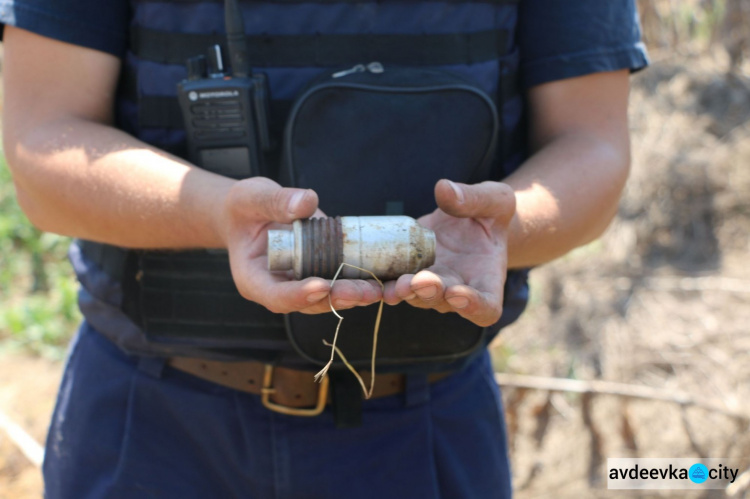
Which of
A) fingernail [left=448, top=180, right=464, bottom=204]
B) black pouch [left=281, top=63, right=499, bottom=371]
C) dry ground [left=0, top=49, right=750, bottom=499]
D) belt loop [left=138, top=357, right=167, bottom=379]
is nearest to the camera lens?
fingernail [left=448, top=180, right=464, bottom=204]

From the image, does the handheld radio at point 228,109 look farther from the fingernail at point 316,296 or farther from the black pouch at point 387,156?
the fingernail at point 316,296

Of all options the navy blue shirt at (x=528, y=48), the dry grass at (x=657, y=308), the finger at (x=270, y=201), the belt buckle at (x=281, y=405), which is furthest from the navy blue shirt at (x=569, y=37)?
the dry grass at (x=657, y=308)

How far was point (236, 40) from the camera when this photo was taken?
158 cm

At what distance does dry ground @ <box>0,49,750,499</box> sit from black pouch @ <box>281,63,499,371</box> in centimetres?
210

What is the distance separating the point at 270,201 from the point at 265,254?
15 cm

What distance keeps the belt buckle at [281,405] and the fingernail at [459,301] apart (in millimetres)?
569

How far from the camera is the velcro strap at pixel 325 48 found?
1.65 m

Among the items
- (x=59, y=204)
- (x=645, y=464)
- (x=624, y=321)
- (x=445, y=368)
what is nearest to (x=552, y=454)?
(x=645, y=464)

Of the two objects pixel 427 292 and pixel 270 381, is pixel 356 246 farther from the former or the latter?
pixel 270 381

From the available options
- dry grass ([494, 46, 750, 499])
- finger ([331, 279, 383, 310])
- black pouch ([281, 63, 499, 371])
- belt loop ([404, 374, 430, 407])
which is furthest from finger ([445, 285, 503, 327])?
dry grass ([494, 46, 750, 499])

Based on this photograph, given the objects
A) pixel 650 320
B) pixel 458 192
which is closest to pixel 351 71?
pixel 458 192

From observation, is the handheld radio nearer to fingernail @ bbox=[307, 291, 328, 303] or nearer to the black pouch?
the black pouch

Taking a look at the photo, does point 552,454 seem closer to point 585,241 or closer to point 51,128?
point 585,241

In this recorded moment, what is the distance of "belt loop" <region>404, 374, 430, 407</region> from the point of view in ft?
5.80
